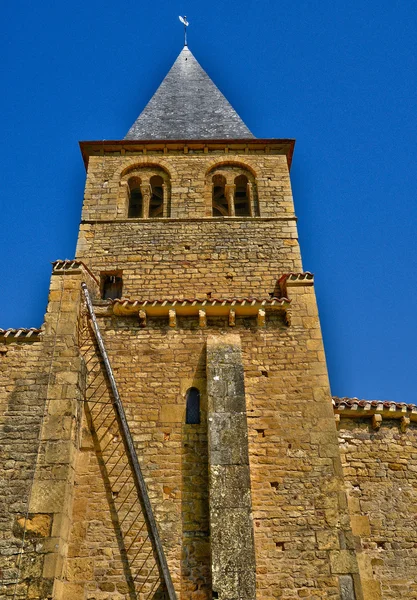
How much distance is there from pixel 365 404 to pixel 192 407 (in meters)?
2.95

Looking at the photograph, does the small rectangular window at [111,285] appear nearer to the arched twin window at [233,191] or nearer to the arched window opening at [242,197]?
the arched twin window at [233,191]

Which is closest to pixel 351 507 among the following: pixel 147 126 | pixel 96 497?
pixel 96 497

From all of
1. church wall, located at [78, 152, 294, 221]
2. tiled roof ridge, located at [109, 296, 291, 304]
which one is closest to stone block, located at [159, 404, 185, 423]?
tiled roof ridge, located at [109, 296, 291, 304]

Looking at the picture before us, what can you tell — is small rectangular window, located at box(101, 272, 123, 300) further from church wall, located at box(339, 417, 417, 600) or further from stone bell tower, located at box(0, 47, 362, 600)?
church wall, located at box(339, 417, 417, 600)

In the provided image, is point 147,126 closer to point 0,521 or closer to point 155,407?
Result: point 155,407

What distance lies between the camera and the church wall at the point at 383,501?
8.20m

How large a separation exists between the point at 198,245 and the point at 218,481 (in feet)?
17.2

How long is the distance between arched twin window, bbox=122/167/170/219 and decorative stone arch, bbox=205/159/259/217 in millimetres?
1003

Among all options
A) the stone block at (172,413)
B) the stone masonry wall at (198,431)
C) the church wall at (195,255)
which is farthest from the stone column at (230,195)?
the stone block at (172,413)

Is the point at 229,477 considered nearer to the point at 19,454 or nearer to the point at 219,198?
the point at 19,454

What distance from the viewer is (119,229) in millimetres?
11656

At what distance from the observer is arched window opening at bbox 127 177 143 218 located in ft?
43.3

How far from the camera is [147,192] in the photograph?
1267cm

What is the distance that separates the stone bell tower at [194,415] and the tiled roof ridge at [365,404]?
611mm
